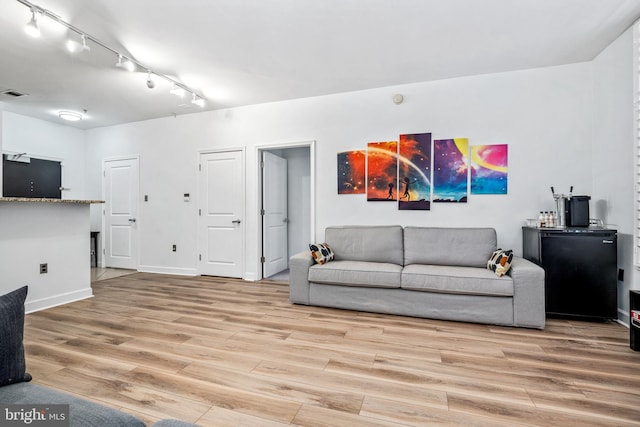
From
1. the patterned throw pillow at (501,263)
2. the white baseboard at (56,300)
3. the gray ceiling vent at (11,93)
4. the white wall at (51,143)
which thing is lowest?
the white baseboard at (56,300)

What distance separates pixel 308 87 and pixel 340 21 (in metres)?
1.39

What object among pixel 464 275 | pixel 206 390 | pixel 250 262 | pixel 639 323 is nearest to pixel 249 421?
pixel 206 390

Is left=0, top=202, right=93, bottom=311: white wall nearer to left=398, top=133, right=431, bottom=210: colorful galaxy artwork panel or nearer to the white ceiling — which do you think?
the white ceiling

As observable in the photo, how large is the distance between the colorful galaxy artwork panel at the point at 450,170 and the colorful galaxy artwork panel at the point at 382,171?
501mm

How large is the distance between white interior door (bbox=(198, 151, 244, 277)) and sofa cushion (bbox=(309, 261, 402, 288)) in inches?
72.4

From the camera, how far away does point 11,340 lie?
0.96 meters

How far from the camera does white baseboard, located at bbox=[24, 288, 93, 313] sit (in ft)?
10.1

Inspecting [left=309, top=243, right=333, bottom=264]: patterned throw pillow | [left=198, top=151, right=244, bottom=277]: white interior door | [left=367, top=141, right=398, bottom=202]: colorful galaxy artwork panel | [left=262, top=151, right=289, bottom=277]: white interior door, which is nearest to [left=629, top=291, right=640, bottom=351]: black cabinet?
[left=367, top=141, right=398, bottom=202]: colorful galaxy artwork panel

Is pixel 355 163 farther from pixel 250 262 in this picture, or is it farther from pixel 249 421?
pixel 249 421

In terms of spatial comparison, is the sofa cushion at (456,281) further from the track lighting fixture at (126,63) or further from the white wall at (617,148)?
the track lighting fixture at (126,63)

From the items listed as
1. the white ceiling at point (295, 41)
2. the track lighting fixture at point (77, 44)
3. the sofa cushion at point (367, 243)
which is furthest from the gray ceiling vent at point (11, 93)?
the sofa cushion at point (367, 243)

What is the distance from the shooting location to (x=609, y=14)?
2.43m

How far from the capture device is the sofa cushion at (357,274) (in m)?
3.02

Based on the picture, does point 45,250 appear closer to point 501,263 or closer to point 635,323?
point 501,263
